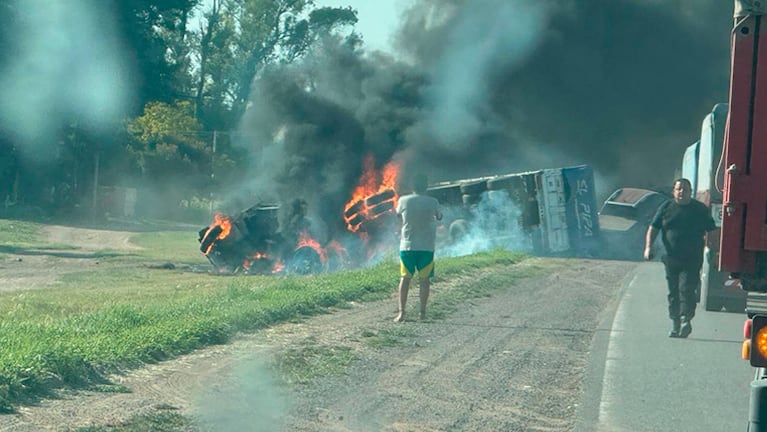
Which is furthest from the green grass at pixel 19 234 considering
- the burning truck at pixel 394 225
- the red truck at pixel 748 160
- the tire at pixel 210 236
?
the red truck at pixel 748 160

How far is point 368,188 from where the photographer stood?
1271 inches

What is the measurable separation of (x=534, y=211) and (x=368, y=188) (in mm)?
4873

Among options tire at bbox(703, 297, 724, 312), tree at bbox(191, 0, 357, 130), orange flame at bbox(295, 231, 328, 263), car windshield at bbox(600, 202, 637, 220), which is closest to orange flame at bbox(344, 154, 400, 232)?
orange flame at bbox(295, 231, 328, 263)

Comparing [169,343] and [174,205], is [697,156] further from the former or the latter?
[174,205]

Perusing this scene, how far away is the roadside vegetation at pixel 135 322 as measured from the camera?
8562mm

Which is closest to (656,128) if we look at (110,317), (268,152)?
(268,152)

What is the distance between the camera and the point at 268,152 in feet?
113

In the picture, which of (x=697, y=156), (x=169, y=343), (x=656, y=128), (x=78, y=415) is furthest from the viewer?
(x=656, y=128)

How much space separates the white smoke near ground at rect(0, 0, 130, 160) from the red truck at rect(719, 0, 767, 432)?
39.3m

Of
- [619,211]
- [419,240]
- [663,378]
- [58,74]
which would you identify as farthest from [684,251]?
[58,74]

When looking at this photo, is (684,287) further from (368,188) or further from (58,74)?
(58,74)

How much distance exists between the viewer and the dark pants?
42.3 feet

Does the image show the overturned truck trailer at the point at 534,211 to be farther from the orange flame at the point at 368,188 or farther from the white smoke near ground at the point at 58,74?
→ the white smoke near ground at the point at 58,74

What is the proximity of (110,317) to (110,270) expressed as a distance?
15.7 meters
